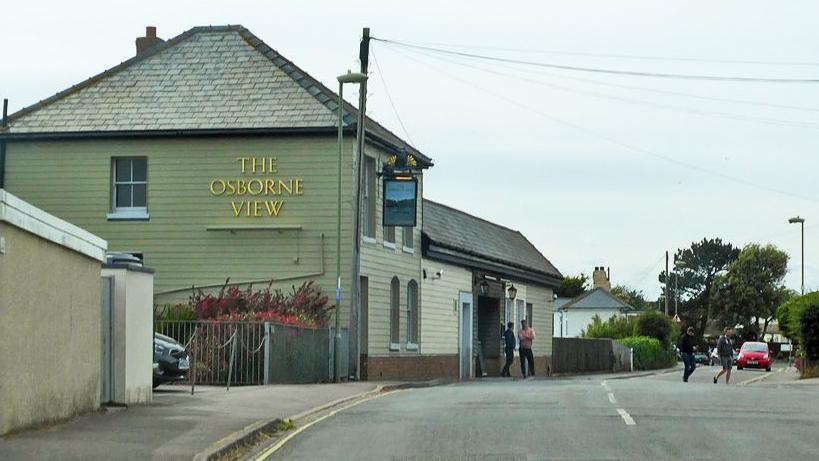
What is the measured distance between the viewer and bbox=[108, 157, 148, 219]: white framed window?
3744 cm

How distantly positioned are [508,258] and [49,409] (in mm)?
35867

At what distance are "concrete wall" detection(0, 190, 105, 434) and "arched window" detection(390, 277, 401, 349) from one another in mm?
20991

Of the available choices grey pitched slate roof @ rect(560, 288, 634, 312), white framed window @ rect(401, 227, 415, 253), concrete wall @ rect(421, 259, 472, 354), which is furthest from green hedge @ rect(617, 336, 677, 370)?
white framed window @ rect(401, 227, 415, 253)

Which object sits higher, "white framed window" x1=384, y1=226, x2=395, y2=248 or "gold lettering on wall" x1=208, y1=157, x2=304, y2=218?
"gold lettering on wall" x1=208, y1=157, x2=304, y2=218

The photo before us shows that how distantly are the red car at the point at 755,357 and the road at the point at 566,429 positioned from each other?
5180 centimetres

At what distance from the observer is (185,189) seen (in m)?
37.0

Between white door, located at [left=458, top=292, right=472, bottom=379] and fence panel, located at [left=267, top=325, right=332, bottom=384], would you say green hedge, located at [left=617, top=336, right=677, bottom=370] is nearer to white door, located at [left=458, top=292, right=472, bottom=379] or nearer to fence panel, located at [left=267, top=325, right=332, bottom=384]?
white door, located at [left=458, top=292, right=472, bottom=379]

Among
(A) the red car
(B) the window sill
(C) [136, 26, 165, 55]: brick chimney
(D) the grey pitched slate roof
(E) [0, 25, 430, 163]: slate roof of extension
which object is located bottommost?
(A) the red car

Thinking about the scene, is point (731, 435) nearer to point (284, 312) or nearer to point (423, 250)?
point (284, 312)

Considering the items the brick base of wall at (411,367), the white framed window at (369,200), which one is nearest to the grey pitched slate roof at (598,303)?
the brick base of wall at (411,367)

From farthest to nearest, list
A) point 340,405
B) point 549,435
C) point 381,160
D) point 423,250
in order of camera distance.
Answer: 1. point 423,250
2. point 381,160
3. point 340,405
4. point 549,435

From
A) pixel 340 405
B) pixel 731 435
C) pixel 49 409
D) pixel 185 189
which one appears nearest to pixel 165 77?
pixel 185 189

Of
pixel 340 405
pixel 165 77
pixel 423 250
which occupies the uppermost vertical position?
pixel 165 77

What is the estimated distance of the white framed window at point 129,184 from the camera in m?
37.4
